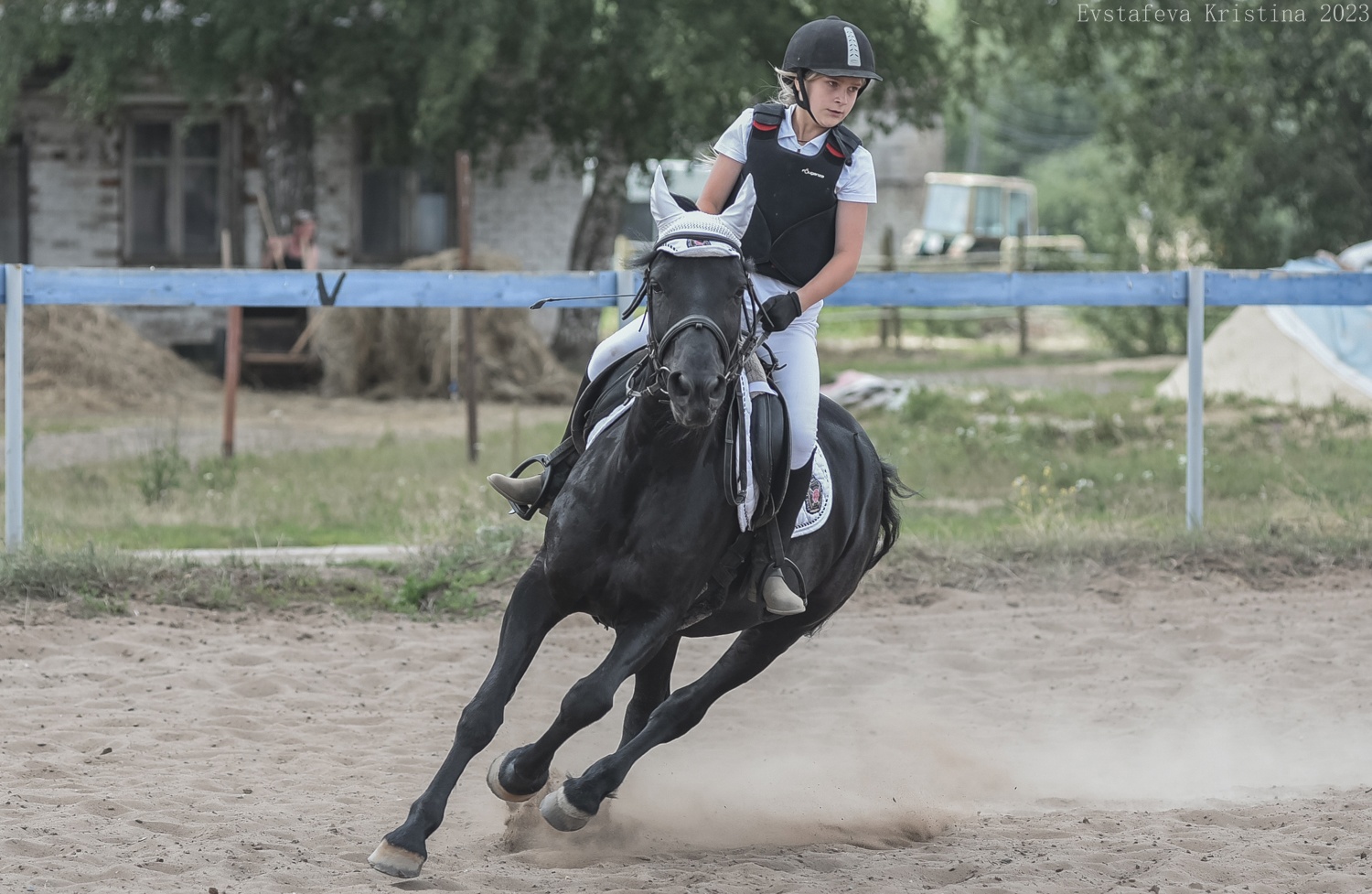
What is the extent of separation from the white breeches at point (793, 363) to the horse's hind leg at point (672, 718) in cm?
82

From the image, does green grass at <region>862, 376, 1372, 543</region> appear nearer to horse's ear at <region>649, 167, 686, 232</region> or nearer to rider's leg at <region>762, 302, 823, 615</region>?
rider's leg at <region>762, 302, 823, 615</region>

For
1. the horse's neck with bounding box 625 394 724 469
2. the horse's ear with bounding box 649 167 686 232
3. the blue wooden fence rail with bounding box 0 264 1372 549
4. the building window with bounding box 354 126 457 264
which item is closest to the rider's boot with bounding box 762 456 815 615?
the horse's neck with bounding box 625 394 724 469

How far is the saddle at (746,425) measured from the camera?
4762 mm

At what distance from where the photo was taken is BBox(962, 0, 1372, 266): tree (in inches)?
859

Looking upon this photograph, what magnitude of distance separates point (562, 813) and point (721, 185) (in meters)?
2.13

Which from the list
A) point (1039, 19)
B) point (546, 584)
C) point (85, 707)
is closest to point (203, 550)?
point (85, 707)

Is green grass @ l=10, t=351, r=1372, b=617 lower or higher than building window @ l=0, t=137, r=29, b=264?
lower

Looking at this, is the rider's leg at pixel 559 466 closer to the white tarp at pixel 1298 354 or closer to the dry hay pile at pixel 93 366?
the white tarp at pixel 1298 354

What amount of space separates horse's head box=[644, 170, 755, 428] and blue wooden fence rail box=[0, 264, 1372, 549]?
120 inches

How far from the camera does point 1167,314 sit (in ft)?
82.5

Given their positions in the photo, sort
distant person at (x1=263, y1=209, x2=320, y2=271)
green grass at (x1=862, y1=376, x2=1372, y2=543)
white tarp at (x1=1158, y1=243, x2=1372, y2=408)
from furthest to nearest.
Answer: distant person at (x1=263, y1=209, x2=320, y2=271) → white tarp at (x1=1158, y1=243, x2=1372, y2=408) → green grass at (x1=862, y1=376, x2=1372, y2=543)

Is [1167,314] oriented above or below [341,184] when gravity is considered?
below

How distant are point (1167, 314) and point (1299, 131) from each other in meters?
3.59

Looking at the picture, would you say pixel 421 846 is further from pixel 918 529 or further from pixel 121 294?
pixel 918 529
